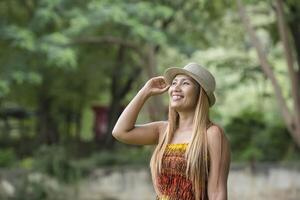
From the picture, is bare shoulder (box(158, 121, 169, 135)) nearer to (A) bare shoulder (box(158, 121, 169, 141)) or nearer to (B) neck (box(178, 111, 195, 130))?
(A) bare shoulder (box(158, 121, 169, 141))

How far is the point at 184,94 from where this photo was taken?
3.85 meters

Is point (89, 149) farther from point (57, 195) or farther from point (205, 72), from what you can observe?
point (205, 72)

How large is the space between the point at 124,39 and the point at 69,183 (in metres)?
3.17

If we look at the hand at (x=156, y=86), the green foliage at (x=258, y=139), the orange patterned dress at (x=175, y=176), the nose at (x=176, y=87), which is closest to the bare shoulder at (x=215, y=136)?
the orange patterned dress at (x=175, y=176)

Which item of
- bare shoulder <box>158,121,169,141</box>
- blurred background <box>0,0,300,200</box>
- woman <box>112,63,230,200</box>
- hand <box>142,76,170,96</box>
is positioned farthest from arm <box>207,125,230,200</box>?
blurred background <box>0,0,300,200</box>

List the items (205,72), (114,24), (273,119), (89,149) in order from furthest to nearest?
(89,149) → (273,119) → (114,24) → (205,72)

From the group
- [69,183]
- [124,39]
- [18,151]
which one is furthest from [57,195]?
[18,151]

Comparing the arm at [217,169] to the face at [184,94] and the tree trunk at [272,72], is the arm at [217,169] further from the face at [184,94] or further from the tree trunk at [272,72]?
the tree trunk at [272,72]

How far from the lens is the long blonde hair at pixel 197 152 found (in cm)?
366

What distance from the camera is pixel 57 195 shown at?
48.3 feet

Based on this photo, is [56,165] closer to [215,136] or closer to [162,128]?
[162,128]

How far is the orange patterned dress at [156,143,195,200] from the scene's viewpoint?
3.72 metres

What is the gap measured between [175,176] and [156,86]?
0.57m

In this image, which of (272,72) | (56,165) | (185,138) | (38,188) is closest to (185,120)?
(185,138)
